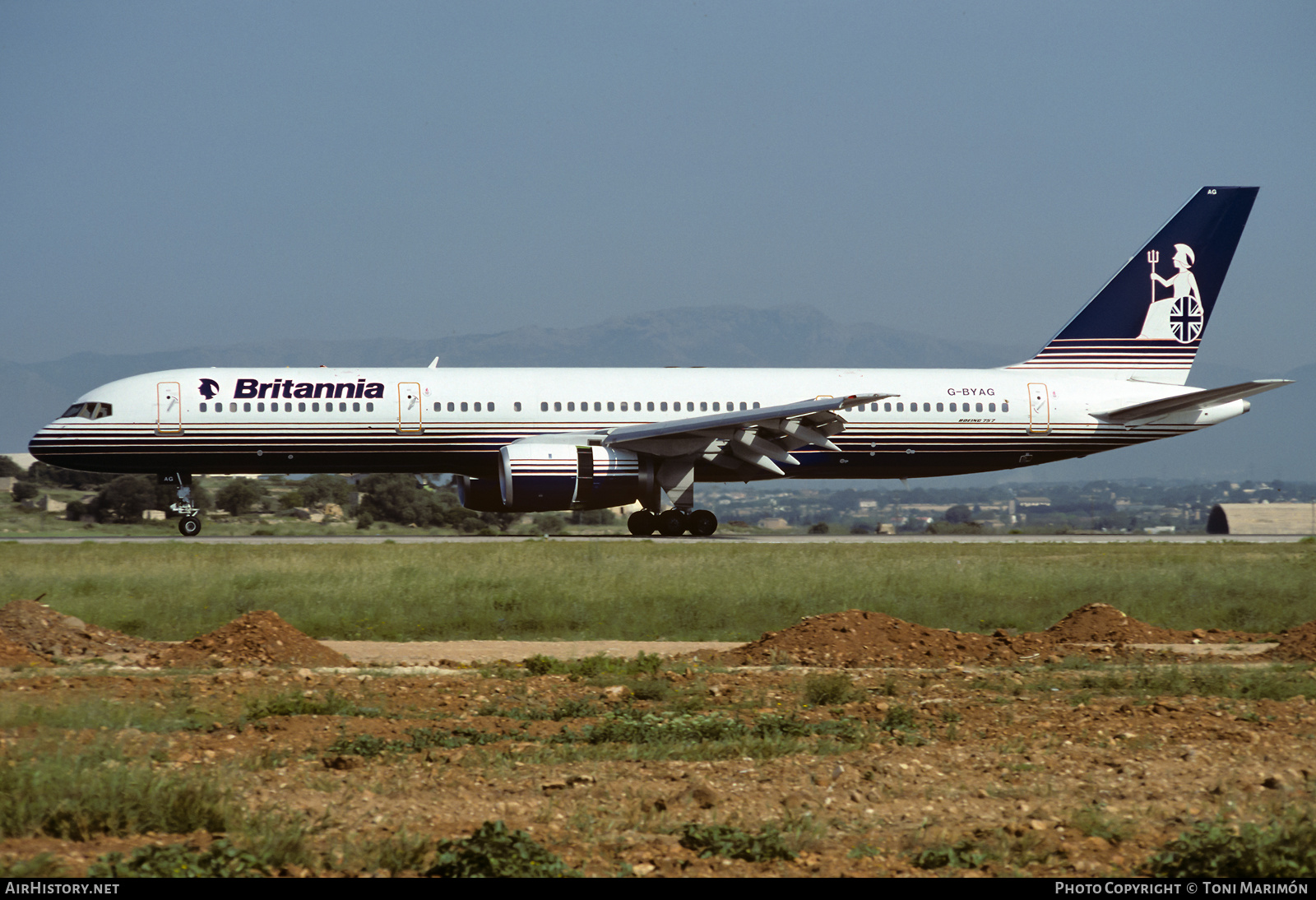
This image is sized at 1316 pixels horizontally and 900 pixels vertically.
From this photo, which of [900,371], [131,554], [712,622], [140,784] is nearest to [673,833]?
[140,784]

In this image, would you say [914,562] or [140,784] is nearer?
[140,784]

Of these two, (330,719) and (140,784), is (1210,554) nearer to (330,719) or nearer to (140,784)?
(330,719)

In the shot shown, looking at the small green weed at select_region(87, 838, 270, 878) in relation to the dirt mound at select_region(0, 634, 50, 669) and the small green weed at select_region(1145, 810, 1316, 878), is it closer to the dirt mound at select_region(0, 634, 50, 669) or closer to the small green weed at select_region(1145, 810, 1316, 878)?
the small green weed at select_region(1145, 810, 1316, 878)

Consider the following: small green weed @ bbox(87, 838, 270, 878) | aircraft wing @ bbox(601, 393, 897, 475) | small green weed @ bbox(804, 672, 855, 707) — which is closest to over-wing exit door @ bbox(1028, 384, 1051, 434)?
aircraft wing @ bbox(601, 393, 897, 475)

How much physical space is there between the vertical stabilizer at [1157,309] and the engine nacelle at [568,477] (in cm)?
1275

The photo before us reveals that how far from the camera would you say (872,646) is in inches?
609

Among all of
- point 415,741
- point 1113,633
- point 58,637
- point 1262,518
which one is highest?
point 58,637

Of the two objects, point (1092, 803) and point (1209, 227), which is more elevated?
point (1209, 227)

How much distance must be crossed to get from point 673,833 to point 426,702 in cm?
485

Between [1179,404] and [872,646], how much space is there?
70.6 feet

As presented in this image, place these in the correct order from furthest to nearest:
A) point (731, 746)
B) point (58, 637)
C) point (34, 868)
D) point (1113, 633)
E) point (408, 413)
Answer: point (408, 413) < point (1113, 633) < point (58, 637) < point (731, 746) < point (34, 868)

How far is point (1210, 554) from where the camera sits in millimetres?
27875

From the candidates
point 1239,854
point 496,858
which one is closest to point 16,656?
point 496,858

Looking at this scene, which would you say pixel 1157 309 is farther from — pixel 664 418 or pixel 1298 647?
pixel 1298 647
